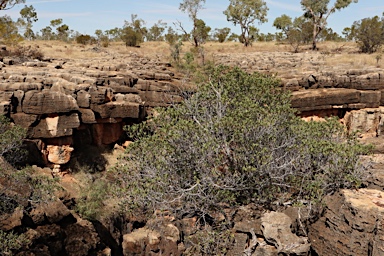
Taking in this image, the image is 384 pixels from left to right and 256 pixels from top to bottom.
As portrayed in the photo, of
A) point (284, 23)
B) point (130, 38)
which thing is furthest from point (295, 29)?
point (130, 38)

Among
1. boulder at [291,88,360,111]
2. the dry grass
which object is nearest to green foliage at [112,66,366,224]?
boulder at [291,88,360,111]

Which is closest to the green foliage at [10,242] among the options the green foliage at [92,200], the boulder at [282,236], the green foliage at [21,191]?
the green foliage at [21,191]

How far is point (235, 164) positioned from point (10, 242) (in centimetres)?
605

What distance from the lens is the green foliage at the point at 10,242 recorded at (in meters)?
7.86

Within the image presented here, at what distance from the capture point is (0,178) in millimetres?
9578

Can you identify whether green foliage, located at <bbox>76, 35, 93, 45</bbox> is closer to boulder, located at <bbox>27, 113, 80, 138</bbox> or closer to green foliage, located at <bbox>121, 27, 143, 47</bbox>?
green foliage, located at <bbox>121, 27, 143, 47</bbox>

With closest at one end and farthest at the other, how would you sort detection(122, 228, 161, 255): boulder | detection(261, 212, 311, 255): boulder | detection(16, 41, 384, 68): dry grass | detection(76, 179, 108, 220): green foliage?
detection(261, 212, 311, 255): boulder
detection(122, 228, 161, 255): boulder
detection(76, 179, 108, 220): green foliage
detection(16, 41, 384, 68): dry grass

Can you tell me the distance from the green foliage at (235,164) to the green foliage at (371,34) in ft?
82.7

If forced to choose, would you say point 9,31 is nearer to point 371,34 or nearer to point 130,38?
point 130,38

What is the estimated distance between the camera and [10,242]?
8.02 m

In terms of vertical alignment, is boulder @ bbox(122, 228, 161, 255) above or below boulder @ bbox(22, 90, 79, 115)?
below

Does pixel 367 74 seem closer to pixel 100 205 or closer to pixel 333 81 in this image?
pixel 333 81

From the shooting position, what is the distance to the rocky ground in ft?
22.3

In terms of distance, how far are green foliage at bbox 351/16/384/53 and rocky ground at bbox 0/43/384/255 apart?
1378 cm
